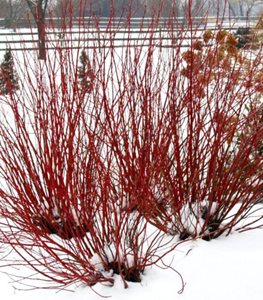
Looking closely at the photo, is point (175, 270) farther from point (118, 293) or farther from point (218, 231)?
point (218, 231)

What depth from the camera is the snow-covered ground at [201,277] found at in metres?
2.62

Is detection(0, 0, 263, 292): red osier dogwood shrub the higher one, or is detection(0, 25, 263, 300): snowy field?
detection(0, 0, 263, 292): red osier dogwood shrub

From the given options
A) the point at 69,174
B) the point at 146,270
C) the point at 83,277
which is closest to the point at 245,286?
the point at 146,270

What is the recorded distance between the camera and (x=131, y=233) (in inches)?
112

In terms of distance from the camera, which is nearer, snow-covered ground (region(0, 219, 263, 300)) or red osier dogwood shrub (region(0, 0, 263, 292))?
snow-covered ground (region(0, 219, 263, 300))

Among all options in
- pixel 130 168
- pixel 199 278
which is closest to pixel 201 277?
pixel 199 278

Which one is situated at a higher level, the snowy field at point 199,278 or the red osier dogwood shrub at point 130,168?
the red osier dogwood shrub at point 130,168

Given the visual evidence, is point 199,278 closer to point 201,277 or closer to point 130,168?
point 201,277

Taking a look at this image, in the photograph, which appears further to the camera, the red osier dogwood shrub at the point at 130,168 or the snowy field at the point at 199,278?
the red osier dogwood shrub at the point at 130,168

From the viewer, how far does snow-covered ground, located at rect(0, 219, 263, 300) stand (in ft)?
8.58

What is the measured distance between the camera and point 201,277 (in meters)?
2.73

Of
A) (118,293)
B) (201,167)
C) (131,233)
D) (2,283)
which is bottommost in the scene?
(2,283)

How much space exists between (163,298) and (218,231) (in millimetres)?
787

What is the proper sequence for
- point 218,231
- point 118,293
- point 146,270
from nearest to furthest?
point 118,293, point 146,270, point 218,231
